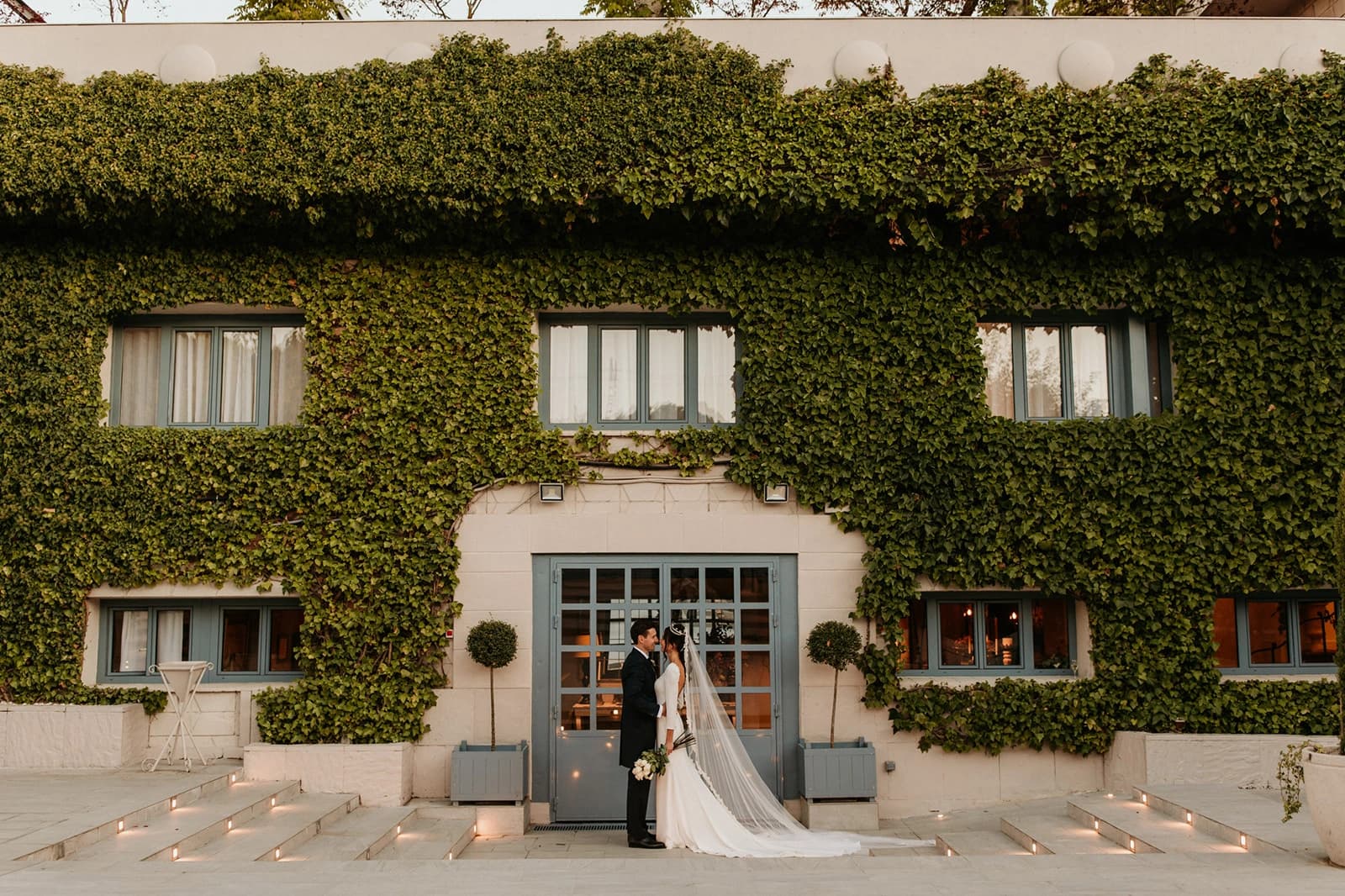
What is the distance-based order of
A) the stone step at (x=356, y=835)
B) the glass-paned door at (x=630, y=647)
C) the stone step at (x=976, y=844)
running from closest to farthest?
the stone step at (x=356, y=835)
the stone step at (x=976, y=844)
the glass-paned door at (x=630, y=647)

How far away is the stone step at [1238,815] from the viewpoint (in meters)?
7.17

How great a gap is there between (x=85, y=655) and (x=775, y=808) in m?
6.51

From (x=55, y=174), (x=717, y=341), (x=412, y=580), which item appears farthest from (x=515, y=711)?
(x=55, y=174)

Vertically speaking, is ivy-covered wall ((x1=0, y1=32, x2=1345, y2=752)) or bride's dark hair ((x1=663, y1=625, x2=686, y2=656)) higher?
ivy-covered wall ((x1=0, y1=32, x2=1345, y2=752))

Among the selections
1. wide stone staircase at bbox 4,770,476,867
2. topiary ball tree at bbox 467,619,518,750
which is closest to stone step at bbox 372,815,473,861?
wide stone staircase at bbox 4,770,476,867

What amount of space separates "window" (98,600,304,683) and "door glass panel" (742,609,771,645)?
425 centimetres

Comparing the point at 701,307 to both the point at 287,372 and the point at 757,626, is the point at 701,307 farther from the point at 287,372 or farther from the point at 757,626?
the point at 287,372

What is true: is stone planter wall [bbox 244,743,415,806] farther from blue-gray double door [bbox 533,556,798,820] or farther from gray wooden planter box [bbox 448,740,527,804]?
blue-gray double door [bbox 533,556,798,820]

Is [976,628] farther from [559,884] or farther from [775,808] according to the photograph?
[559,884]

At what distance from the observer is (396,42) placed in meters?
10.3

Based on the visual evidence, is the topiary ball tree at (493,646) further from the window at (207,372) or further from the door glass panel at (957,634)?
the door glass panel at (957,634)

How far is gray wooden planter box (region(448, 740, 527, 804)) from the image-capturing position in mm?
9398

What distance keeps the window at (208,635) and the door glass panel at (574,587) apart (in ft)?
8.36

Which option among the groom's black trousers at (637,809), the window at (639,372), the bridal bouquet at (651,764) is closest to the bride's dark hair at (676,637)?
the bridal bouquet at (651,764)
